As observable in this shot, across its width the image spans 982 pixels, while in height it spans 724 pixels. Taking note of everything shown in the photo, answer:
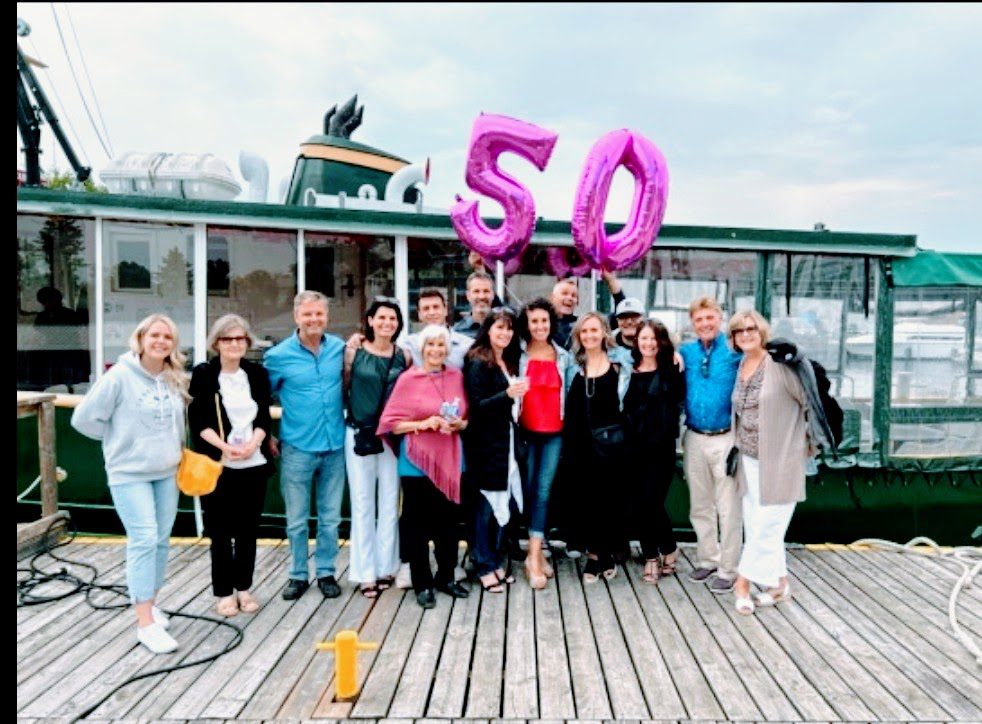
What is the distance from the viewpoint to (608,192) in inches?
187

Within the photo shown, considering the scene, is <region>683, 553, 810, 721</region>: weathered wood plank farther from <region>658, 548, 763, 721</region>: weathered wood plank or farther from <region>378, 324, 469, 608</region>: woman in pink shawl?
<region>378, 324, 469, 608</region>: woman in pink shawl

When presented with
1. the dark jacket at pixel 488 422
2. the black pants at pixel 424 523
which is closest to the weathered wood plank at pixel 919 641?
the dark jacket at pixel 488 422

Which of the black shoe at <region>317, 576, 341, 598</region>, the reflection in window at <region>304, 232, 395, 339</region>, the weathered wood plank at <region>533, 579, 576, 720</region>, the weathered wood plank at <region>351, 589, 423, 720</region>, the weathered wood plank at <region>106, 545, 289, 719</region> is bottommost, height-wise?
the weathered wood plank at <region>106, 545, 289, 719</region>

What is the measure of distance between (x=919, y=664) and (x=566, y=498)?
6.27 feet

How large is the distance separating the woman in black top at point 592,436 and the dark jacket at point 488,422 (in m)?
0.42

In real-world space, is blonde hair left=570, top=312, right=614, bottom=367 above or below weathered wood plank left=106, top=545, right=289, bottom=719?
above

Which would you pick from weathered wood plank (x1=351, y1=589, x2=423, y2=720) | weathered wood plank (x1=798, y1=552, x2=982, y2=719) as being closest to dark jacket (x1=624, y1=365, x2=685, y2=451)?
weathered wood plank (x1=798, y1=552, x2=982, y2=719)

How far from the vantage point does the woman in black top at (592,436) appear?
12.5 feet

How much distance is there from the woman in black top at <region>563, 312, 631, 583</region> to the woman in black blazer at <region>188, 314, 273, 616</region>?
5.51 feet

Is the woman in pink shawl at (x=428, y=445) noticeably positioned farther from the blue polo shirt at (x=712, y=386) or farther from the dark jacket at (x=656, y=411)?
the blue polo shirt at (x=712, y=386)

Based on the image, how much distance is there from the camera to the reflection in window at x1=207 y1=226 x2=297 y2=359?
5.37 m

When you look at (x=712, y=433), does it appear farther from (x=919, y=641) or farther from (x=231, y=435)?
(x=231, y=435)

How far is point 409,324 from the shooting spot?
18.5 ft

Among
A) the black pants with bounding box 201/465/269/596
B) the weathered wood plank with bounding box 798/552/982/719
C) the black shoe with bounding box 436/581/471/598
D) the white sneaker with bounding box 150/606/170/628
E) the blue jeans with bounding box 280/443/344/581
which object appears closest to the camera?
the weathered wood plank with bounding box 798/552/982/719
